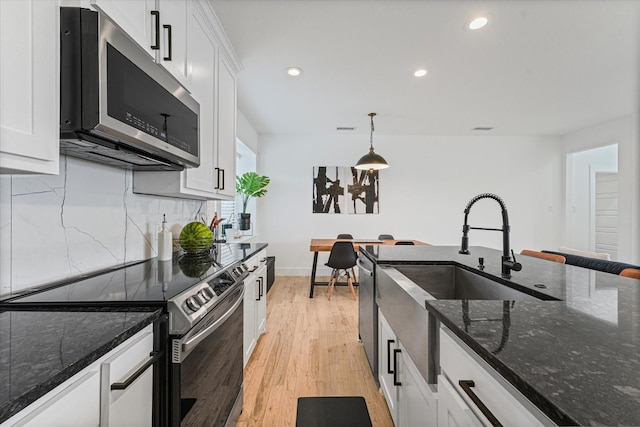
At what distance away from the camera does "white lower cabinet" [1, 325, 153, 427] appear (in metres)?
0.56

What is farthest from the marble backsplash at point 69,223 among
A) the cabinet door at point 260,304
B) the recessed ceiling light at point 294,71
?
the recessed ceiling light at point 294,71

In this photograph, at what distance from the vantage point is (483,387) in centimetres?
68

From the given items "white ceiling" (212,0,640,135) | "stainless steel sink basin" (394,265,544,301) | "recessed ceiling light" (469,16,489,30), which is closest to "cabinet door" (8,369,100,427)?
"stainless steel sink basin" (394,265,544,301)

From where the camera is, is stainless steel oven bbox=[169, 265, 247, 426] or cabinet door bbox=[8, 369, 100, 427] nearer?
cabinet door bbox=[8, 369, 100, 427]

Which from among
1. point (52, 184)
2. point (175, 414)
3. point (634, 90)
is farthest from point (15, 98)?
point (634, 90)

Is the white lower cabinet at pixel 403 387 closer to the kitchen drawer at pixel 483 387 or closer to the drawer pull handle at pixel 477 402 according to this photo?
the kitchen drawer at pixel 483 387

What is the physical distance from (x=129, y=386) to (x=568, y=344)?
3.43 ft

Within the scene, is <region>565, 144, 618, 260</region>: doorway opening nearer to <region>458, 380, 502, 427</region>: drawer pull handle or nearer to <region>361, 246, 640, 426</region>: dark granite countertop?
<region>361, 246, 640, 426</region>: dark granite countertop

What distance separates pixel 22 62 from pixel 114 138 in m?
0.31

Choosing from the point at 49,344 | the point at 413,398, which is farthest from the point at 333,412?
the point at 49,344

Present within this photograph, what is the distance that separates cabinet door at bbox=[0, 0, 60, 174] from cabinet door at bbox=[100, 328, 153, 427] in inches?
21.1

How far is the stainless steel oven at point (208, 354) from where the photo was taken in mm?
993

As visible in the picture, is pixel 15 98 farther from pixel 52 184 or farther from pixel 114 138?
pixel 52 184

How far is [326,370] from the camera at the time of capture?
2.31m
